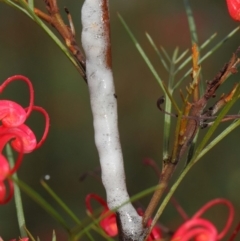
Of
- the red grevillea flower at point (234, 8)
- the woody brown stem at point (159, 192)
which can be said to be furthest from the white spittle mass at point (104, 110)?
the red grevillea flower at point (234, 8)

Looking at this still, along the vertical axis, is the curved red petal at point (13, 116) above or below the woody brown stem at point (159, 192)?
above

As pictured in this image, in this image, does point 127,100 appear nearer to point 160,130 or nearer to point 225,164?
point 160,130

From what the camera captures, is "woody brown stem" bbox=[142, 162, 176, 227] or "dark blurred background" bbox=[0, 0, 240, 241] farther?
"dark blurred background" bbox=[0, 0, 240, 241]

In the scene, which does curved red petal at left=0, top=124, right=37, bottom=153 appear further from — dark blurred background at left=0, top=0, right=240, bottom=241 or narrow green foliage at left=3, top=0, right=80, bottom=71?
dark blurred background at left=0, top=0, right=240, bottom=241

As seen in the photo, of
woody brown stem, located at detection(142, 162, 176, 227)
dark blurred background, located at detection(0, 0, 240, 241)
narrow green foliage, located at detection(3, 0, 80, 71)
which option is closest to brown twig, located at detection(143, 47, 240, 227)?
woody brown stem, located at detection(142, 162, 176, 227)

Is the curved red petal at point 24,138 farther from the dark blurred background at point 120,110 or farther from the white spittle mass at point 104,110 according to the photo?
the dark blurred background at point 120,110

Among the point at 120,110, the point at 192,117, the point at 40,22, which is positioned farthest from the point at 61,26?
the point at 120,110

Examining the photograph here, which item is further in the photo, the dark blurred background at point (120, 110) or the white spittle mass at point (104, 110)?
the dark blurred background at point (120, 110)
